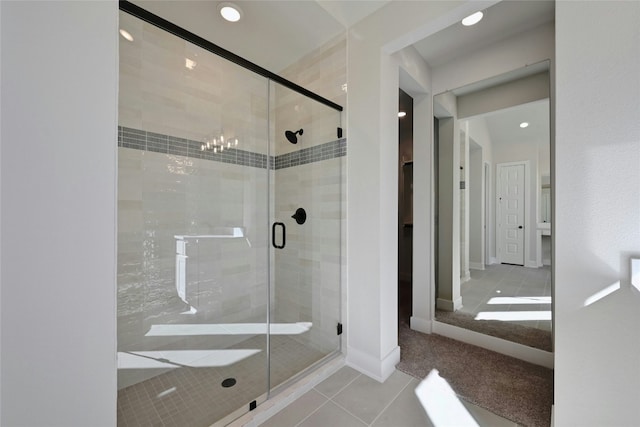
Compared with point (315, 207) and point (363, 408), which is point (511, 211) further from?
point (363, 408)

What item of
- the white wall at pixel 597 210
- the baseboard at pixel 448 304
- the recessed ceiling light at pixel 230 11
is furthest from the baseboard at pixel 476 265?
the recessed ceiling light at pixel 230 11

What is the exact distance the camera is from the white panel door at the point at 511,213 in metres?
1.99

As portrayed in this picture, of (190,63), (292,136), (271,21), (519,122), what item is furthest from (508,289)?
(190,63)

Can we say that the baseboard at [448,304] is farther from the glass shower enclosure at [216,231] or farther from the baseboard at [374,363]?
the glass shower enclosure at [216,231]

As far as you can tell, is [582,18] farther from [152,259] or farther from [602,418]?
[152,259]

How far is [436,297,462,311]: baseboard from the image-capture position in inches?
92.1

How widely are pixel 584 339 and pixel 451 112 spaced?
1982mm

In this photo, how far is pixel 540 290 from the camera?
1.86 m

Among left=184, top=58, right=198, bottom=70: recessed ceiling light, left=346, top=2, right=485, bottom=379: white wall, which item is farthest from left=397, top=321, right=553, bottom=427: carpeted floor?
left=184, top=58, right=198, bottom=70: recessed ceiling light

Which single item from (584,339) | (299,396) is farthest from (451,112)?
(299,396)

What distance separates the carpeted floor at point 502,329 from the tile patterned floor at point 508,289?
0.04 metres

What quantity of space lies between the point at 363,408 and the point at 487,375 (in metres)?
0.96

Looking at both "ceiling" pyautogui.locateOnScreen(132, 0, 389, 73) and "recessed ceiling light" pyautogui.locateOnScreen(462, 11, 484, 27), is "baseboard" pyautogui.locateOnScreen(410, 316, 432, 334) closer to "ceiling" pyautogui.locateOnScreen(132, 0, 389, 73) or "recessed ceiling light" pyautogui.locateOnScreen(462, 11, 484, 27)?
"recessed ceiling light" pyautogui.locateOnScreen(462, 11, 484, 27)

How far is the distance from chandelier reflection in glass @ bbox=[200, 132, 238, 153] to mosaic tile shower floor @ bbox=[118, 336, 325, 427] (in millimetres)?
1696
